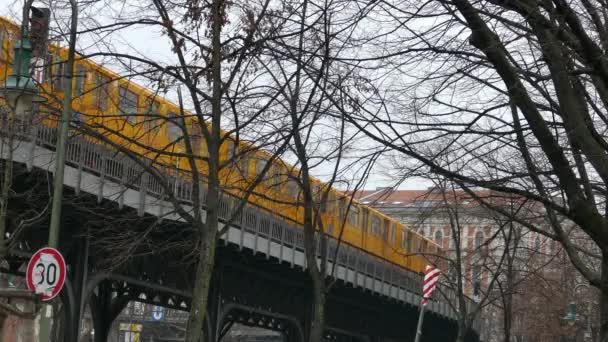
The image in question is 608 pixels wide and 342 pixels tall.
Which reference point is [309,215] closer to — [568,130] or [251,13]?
[251,13]

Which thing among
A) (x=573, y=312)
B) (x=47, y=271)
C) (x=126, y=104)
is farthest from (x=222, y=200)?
(x=573, y=312)

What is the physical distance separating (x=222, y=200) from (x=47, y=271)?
12.6 m

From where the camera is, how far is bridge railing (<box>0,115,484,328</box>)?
69.3ft

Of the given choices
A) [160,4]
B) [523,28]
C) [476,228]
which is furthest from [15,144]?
[476,228]

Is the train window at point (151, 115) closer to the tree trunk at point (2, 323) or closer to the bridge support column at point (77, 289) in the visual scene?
the tree trunk at point (2, 323)

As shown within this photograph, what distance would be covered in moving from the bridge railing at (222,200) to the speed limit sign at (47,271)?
1.80 meters

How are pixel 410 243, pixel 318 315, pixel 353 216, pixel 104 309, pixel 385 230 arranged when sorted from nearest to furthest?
pixel 318 315 → pixel 104 309 → pixel 353 216 → pixel 385 230 → pixel 410 243

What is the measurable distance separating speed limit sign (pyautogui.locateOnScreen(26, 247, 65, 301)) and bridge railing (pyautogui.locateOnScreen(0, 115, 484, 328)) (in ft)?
5.92

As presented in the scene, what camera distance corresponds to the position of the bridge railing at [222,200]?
2111cm

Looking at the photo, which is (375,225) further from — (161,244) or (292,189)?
(161,244)

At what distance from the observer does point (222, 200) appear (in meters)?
26.9

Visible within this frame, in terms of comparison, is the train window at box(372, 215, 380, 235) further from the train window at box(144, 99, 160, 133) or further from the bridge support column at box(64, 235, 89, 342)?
the bridge support column at box(64, 235, 89, 342)

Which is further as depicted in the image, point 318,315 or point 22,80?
point 318,315

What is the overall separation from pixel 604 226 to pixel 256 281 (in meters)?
27.0
